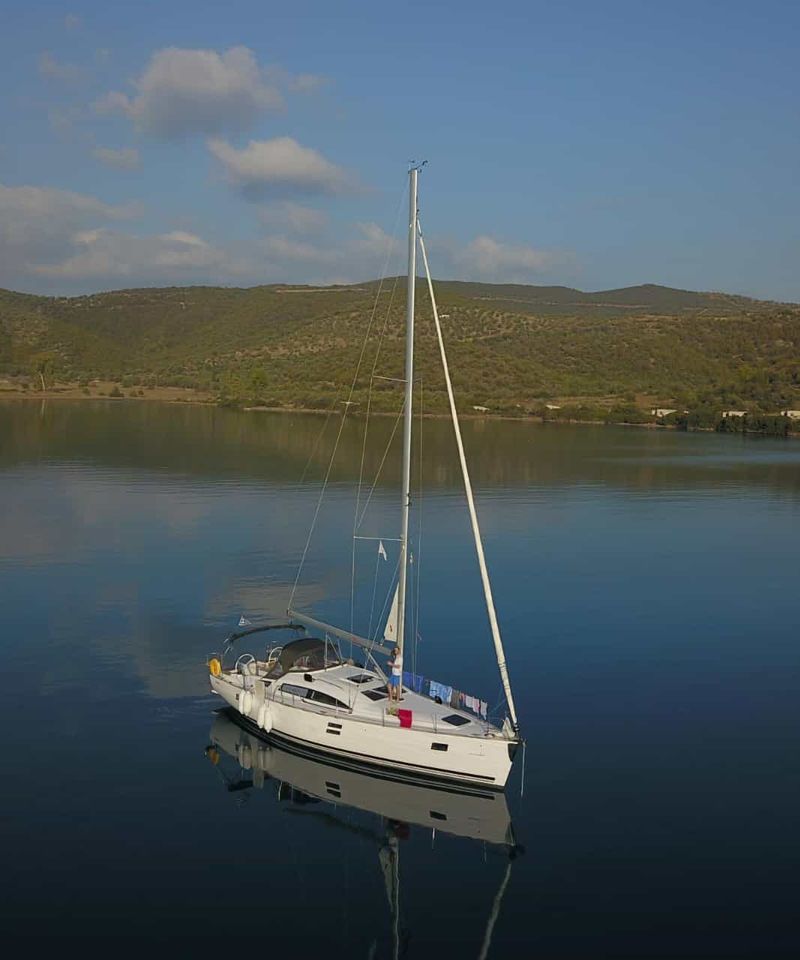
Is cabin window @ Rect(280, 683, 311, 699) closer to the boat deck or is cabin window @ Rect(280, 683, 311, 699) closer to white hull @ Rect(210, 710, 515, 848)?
the boat deck

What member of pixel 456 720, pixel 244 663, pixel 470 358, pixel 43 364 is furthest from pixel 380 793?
pixel 43 364

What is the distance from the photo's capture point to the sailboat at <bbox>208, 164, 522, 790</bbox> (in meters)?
18.1

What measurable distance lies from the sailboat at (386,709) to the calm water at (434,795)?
60 centimetres

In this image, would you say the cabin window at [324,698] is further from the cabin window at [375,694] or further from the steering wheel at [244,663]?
the steering wheel at [244,663]

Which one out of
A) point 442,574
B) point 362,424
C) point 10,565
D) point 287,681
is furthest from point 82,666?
point 362,424

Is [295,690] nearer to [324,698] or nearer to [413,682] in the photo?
[324,698]

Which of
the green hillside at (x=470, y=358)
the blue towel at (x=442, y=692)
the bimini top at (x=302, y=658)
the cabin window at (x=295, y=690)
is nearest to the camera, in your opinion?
the blue towel at (x=442, y=692)

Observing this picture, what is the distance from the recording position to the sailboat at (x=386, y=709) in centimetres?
1811

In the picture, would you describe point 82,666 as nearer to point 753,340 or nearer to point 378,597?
point 378,597

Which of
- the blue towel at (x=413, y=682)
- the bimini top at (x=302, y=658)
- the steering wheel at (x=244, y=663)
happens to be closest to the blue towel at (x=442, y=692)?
the blue towel at (x=413, y=682)

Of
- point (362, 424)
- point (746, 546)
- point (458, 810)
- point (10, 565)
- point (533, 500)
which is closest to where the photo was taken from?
point (458, 810)

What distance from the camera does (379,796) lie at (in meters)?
18.2

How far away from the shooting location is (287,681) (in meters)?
20.6

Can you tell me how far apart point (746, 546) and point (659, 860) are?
3009cm
